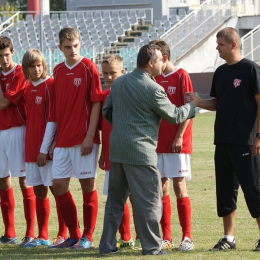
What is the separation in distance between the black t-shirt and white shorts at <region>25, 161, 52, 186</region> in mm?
1855

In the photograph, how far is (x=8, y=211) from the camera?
8.05 metres

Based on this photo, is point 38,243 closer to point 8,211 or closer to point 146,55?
point 8,211

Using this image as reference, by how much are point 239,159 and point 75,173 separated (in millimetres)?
1633

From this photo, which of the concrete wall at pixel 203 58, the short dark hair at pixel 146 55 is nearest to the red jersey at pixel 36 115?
the short dark hair at pixel 146 55

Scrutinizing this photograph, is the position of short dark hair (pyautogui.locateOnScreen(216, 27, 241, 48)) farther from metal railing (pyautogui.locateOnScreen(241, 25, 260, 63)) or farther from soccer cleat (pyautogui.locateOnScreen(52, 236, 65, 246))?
metal railing (pyautogui.locateOnScreen(241, 25, 260, 63))

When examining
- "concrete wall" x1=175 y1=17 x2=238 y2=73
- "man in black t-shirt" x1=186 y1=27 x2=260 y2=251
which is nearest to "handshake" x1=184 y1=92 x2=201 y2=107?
"man in black t-shirt" x1=186 y1=27 x2=260 y2=251

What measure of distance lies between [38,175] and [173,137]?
1453 mm

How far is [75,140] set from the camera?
7355mm

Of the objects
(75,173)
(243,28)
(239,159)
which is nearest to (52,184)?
(75,173)

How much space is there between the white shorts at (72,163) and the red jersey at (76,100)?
0.26 ft

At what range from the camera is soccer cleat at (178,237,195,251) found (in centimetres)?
712

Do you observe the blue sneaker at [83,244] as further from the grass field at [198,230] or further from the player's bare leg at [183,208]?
the player's bare leg at [183,208]

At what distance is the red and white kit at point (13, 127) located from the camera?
786cm

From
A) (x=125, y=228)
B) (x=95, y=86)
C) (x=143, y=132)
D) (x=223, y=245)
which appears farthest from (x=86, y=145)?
(x=223, y=245)
